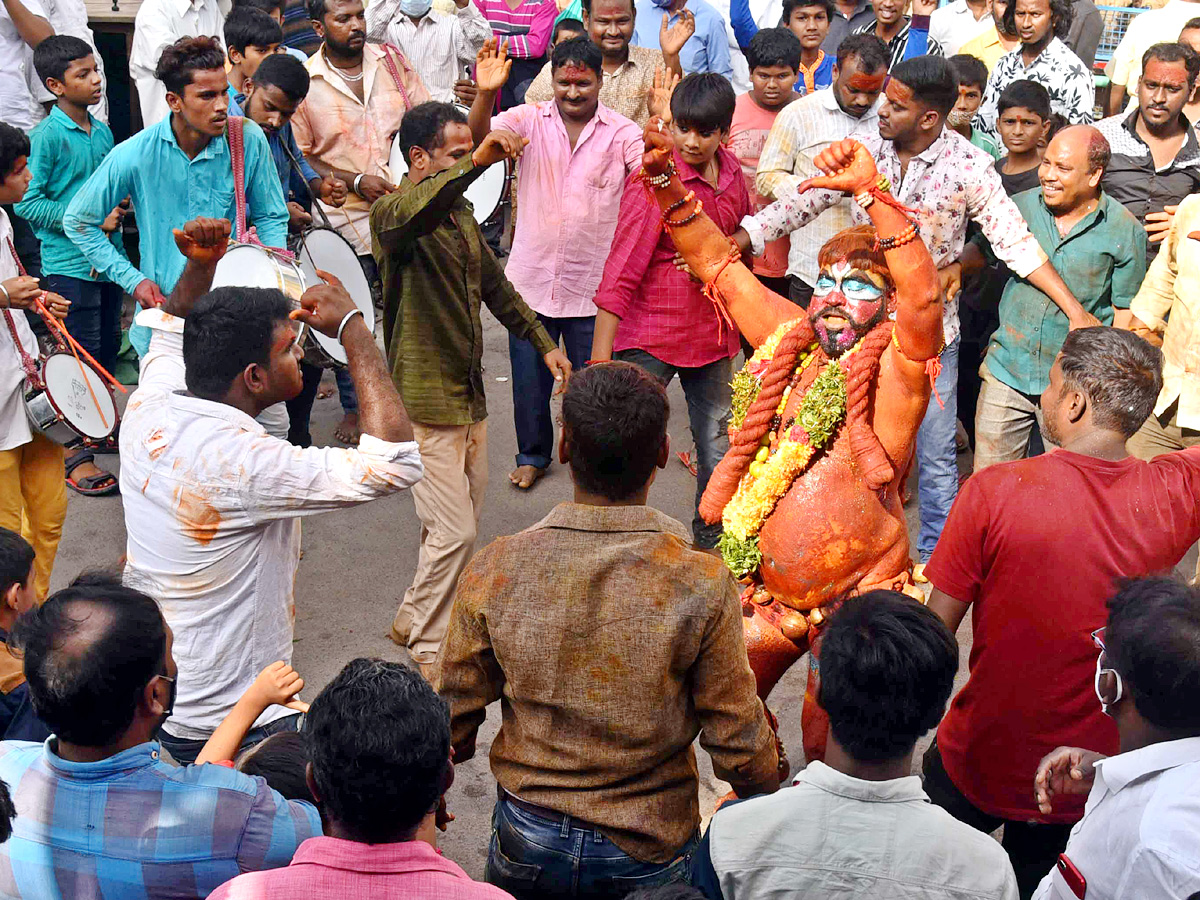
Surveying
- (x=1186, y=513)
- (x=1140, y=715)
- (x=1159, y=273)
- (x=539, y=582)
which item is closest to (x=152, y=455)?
(x=539, y=582)

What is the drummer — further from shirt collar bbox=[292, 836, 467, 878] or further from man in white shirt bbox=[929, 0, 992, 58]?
man in white shirt bbox=[929, 0, 992, 58]

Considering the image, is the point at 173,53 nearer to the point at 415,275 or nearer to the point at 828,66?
the point at 415,275

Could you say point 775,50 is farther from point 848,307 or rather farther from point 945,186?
point 848,307

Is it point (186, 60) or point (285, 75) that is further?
point (285, 75)

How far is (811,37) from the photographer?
7762mm

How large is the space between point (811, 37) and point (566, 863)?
254 inches

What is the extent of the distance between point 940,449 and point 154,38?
17.4ft

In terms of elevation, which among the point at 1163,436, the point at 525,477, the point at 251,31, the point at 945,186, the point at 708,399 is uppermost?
the point at 251,31

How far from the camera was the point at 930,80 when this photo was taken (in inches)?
195

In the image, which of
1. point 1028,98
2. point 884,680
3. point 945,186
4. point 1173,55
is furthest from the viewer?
point 1173,55

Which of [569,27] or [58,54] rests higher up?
[569,27]

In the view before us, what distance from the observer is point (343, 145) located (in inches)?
268

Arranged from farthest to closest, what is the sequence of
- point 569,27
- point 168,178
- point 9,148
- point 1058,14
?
point 569,27 → point 1058,14 → point 168,178 → point 9,148

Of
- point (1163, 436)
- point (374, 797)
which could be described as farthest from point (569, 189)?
point (374, 797)
